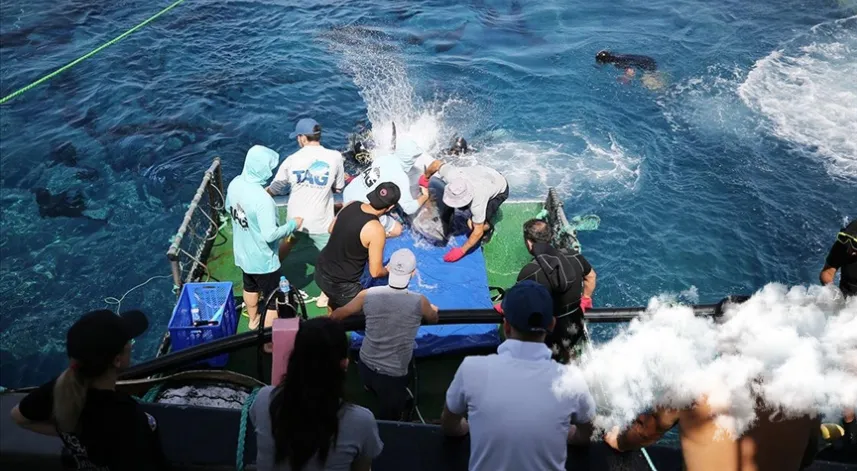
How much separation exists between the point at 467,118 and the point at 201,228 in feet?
25.2

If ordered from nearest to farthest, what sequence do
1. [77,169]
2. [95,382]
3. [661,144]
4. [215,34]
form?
[95,382]
[77,169]
[661,144]
[215,34]

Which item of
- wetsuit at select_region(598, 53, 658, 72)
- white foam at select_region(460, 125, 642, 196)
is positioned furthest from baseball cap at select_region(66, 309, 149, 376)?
wetsuit at select_region(598, 53, 658, 72)

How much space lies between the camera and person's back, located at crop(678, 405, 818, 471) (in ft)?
9.44

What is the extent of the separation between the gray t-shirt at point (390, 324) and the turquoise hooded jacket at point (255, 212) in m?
1.83

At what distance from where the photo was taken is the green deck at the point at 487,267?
6.16m

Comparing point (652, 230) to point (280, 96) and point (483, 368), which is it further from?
point (280, 96)

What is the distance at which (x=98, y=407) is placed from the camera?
2.89 metres

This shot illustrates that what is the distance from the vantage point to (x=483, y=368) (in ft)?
10.1

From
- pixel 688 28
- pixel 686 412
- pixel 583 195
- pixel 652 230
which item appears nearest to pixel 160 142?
pixel 583 195

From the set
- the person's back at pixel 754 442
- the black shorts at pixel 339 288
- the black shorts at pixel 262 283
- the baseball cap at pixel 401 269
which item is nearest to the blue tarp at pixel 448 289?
the black shorts at pixel 339 288

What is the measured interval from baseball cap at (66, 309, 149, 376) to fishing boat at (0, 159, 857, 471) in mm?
776

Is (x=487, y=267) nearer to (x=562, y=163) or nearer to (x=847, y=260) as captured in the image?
(x=847, y=260)

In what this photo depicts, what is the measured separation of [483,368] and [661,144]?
11.8 m

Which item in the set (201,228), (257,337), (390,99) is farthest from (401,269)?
(390,99)
